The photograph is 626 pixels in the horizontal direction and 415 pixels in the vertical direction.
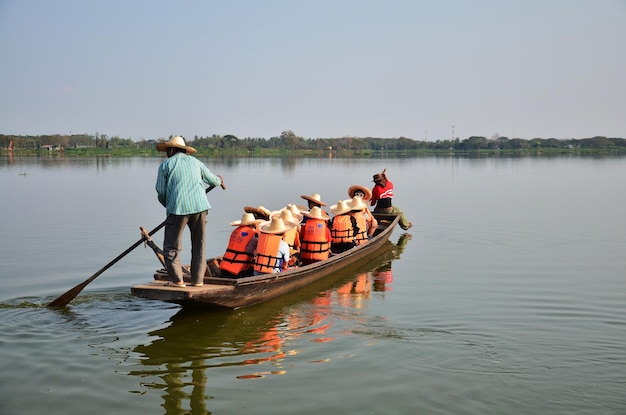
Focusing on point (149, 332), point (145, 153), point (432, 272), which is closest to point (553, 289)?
point (432, 272)

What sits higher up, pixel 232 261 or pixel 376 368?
pixel 232 261

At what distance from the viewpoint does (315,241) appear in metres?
9.66

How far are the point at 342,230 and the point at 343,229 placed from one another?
0.02 metres

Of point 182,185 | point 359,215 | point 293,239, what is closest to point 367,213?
point 359,215

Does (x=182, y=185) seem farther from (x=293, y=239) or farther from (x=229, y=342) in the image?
(x=293, y=239)

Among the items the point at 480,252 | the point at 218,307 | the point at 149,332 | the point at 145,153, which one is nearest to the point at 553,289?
the point at 480,252

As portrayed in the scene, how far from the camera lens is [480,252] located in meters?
12.5

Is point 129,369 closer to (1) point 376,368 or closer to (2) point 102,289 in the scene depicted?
(1) point 376,368

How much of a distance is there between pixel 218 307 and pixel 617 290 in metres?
5.87

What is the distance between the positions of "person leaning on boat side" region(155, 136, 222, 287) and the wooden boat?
0.86ft

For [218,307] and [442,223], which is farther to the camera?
[442,223]

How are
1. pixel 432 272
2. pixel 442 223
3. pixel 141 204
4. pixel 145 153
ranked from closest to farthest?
pixel 432 272 → pixel 442 223 → pixel 141 204 → pixel 145 153

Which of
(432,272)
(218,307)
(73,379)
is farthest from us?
(432,272)

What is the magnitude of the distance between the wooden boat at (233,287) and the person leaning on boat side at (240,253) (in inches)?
8.1
